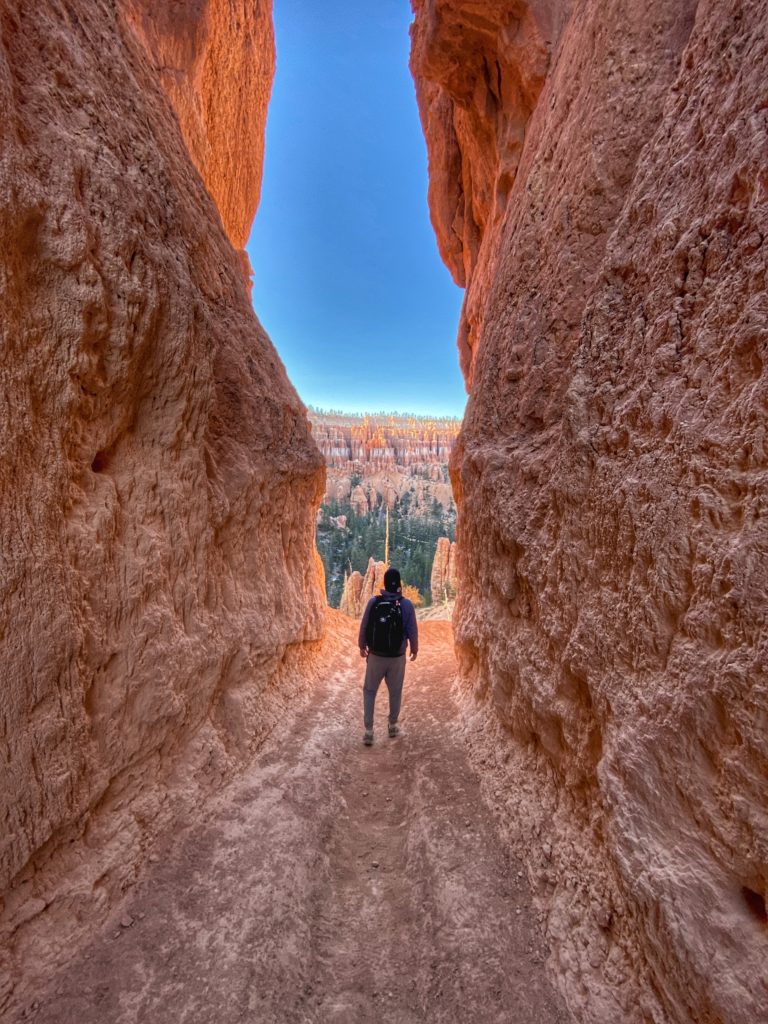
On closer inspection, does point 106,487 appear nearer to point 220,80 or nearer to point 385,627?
point 385,627

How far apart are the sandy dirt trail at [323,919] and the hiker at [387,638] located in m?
1.03

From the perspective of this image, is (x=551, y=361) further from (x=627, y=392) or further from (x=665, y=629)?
(x=665, y=629)

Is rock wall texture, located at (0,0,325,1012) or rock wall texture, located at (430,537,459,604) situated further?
rock wall texture, located at (430,537,459,604)

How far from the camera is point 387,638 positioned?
548cm

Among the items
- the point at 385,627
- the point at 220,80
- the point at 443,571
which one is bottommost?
the point at 443,571

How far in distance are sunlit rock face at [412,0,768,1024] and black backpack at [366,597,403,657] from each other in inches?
46.0

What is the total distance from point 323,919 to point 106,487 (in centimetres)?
374

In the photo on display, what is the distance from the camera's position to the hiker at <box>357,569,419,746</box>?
5.46m

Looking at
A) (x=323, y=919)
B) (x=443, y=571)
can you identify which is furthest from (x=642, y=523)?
(x=443, y=571)

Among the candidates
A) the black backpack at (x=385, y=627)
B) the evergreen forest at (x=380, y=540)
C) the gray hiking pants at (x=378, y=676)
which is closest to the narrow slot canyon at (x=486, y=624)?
the gray hiking pants at (x=378, y=676)

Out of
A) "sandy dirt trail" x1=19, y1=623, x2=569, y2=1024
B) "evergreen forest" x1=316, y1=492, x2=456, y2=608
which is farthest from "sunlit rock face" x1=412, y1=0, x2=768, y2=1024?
"evergreen forest" x1=316, y1=492, x2=456, y2=608

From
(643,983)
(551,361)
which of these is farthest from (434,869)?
(551,361)

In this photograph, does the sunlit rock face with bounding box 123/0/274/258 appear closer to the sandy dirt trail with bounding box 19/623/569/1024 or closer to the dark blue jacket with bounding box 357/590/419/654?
the dark blue jacket with bounding box 357/590/419/654

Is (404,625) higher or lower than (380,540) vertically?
higher
